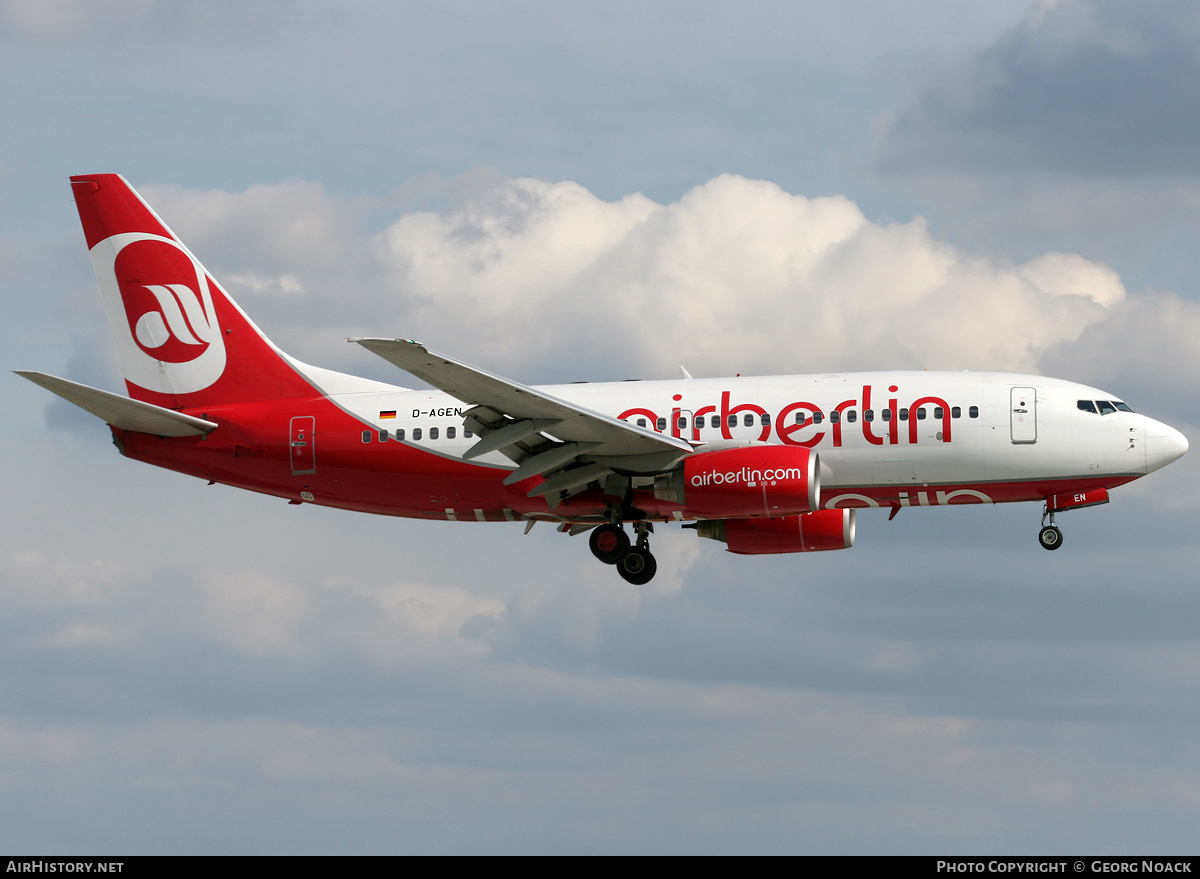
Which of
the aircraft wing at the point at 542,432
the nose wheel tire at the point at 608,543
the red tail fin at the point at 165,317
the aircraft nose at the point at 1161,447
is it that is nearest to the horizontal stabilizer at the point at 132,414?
the red tail fin at the point at 165,317

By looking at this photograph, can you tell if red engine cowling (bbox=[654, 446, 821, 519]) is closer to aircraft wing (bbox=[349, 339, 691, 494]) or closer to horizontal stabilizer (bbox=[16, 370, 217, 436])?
aircraft wing (bbox=[349, 339, 691, 494])

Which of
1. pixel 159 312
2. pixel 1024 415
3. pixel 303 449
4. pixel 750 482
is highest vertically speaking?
pixel 159 312

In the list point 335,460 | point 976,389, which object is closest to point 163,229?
point 335,460

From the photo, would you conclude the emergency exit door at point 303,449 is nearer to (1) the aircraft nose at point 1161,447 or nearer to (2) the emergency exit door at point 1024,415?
(2) the emergency exit door at point 1024,415

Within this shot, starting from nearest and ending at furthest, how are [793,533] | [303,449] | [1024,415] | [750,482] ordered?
[750,482]
[1024,415]
[303,449]
[793,533]

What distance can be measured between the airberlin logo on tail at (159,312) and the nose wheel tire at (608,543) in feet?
43.4

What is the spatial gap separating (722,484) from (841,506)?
4509 millimetres

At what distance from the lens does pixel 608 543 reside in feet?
139

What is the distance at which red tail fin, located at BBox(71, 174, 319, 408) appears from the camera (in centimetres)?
4550

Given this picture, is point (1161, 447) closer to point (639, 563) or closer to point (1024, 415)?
point (1024, 415)

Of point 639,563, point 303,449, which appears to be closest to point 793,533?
point 639,563

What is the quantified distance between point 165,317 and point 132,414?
509cm

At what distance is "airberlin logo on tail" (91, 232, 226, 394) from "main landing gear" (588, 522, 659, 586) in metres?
13.4
